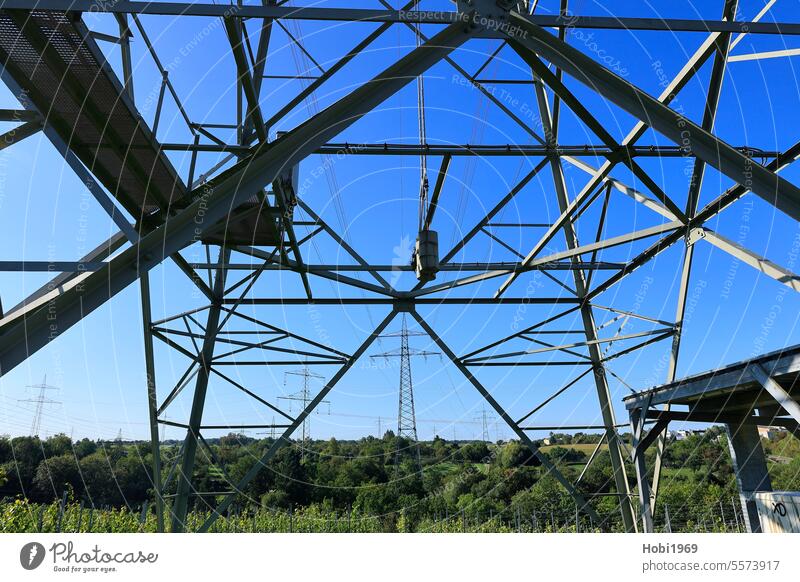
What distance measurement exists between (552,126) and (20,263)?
8.30 m

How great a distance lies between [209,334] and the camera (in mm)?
10766

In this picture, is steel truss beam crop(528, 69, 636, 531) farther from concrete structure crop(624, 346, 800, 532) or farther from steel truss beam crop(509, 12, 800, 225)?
steel truss beam crop(509, 12, 800, 225)

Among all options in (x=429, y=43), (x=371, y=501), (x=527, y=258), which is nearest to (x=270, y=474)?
(x=371, y=501)

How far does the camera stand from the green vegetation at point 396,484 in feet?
77.7

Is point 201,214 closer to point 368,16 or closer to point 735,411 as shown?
point 368,16

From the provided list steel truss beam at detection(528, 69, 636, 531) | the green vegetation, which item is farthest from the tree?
steel truss beam at detection(528, 69, 636, 531)

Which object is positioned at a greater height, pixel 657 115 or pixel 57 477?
pixel 657 115

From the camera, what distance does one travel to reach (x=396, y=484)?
31.7 m

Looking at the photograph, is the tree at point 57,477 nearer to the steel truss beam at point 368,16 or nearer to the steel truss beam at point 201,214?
the steel truss beam at point 201,214

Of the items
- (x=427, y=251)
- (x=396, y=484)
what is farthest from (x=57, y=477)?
(x=427, y=251)

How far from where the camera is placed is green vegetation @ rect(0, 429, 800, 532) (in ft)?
77.7

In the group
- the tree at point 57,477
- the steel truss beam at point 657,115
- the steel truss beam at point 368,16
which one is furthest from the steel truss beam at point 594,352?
the tree at point 57,477

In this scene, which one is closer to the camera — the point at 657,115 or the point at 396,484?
the point at 657,115
